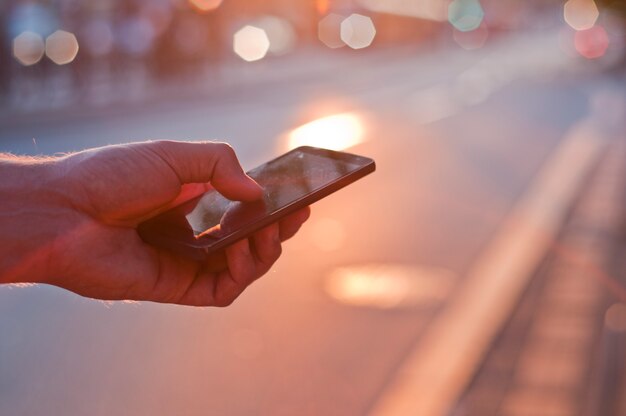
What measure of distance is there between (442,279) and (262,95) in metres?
15.9

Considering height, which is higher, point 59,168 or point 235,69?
point 59,168

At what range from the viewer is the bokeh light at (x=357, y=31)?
39.2 m

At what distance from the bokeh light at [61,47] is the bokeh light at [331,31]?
64.6 feet

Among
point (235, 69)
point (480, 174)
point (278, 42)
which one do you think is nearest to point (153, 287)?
point (480, 174)

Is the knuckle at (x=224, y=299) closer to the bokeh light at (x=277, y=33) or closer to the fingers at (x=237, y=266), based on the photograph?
the fingers at (x=237, y=266)

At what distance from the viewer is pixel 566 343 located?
5215 millimetres

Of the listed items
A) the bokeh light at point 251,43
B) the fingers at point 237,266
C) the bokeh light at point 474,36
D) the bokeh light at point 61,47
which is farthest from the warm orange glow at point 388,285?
the bokeh light at point 474,36

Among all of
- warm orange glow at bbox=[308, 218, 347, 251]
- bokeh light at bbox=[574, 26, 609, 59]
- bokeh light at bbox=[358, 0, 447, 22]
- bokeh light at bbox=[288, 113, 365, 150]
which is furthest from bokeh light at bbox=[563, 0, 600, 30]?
bokeh light at bbox=[358, 0, 447, 22]

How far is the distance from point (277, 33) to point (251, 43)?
225cm

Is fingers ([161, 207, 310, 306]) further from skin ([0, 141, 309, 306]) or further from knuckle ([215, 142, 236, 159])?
knuckle ([215, 142, 236, 159])

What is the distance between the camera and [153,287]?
2.60 metres

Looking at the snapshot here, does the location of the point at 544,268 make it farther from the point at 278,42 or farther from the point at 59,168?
the point at 278,42

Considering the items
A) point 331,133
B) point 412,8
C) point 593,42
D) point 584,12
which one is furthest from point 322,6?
point 331,133

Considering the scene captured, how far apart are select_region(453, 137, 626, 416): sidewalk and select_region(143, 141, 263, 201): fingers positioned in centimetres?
207
